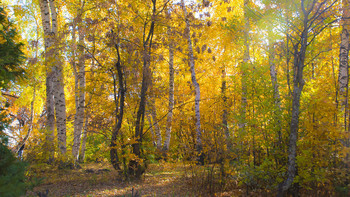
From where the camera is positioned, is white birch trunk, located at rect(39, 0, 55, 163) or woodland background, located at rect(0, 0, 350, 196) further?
white birch trunk, located at rect(39, 0, 55, 163)

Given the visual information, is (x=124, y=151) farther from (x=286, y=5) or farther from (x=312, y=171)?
(x=286, y=5)

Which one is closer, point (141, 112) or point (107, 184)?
point (107, 184)

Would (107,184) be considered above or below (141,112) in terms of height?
below

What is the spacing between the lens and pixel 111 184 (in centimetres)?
567

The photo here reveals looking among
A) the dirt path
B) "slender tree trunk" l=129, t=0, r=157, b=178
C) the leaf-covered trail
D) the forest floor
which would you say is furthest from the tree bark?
"slender tree trunk" l=129, t=0, r=157, b=178

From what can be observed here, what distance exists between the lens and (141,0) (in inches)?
237

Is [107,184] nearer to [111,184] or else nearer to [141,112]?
[111,184]

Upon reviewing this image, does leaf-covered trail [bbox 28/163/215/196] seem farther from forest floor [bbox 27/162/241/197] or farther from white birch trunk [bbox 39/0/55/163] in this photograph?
white birch trunk [bbox 39/0/55/163]

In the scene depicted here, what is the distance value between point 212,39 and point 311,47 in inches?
251

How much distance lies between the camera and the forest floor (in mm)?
4945

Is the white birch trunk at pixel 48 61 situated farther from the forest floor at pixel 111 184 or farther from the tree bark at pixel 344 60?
the tree bark at pixel 344 60

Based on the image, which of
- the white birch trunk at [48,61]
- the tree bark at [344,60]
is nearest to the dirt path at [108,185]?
the white birch trunk at [48,61]

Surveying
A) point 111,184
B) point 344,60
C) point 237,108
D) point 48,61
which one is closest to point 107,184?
point 111,184

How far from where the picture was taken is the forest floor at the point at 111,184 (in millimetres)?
4945
